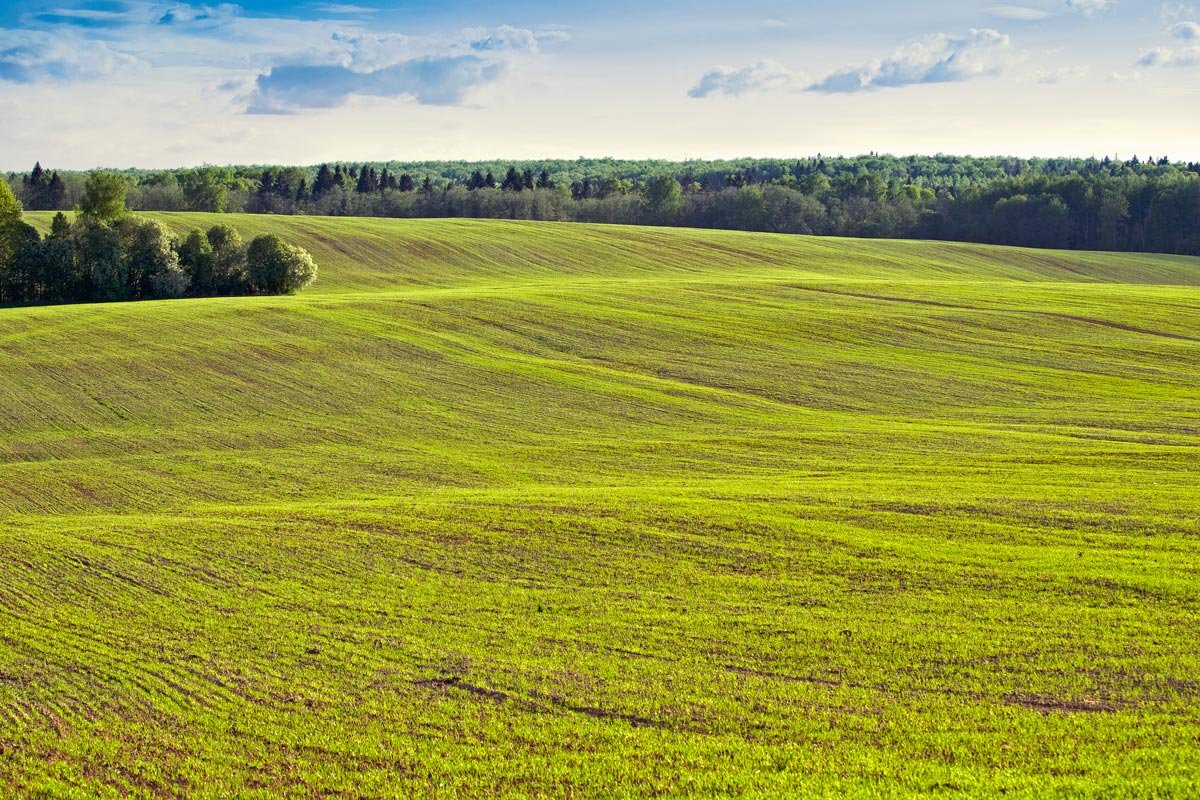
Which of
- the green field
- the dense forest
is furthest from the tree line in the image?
the dense forest

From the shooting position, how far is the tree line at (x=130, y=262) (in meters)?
90.8

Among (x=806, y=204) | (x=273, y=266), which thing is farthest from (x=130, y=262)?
(x=806, y=204)

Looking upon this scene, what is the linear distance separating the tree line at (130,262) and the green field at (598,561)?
18.7 m

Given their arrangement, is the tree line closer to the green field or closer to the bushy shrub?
the bushy shrub

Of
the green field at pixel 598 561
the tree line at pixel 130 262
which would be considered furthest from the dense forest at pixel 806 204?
the green field at pixel 598 561

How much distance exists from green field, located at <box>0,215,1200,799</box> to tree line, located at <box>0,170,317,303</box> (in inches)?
736

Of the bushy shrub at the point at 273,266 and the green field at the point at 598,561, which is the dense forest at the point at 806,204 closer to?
the bushy shrub at the point at 273,266

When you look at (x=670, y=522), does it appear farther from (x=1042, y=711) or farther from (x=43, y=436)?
(x=43, y=436)

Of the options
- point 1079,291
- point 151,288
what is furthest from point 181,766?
point 1079,291

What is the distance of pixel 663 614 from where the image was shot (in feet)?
77.6

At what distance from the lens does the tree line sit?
90.8 m

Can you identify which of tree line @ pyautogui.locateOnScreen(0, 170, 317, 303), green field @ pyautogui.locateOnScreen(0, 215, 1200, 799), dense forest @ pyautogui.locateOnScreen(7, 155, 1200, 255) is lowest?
green field @ pyautogui.locateOnScreen(0, 215, 1200, 799)

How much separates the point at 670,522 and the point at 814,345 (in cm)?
3948

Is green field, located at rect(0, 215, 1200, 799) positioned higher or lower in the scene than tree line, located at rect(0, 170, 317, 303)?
lower
